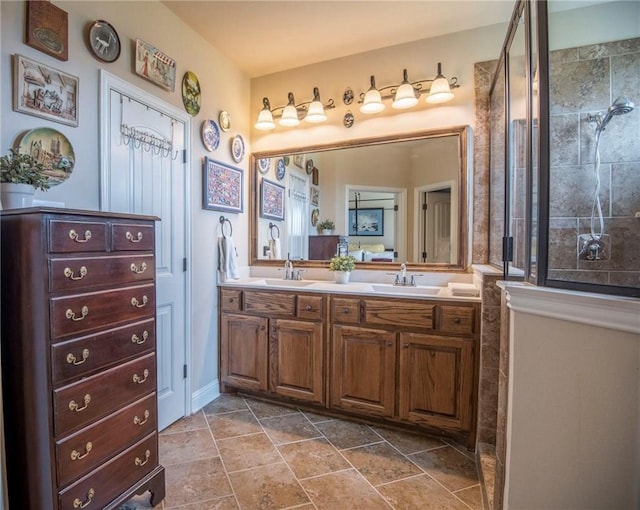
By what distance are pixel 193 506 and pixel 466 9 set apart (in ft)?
10.6

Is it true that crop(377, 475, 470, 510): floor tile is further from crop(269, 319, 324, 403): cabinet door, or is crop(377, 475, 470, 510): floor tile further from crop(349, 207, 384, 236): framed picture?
crop(349, 207, 384, 236): framed picture

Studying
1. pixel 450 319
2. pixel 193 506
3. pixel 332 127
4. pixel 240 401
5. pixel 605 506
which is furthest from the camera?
pixel 332 127

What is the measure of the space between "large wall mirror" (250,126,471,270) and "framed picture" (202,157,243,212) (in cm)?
22

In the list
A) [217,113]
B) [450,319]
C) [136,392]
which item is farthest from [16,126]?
[450,319]

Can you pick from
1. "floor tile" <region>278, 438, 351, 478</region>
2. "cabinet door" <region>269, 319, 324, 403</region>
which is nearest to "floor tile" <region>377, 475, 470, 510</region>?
"floor tile" <region>278, 438, 351, 478</region>

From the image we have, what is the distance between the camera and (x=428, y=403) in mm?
2070

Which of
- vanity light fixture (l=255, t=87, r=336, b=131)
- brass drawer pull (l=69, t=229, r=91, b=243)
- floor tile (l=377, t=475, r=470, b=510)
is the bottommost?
floor tile (l=377, t=475, r=470, b=510)

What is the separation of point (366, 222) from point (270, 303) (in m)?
1.01

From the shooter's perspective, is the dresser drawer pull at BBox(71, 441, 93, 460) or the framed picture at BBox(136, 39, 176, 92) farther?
the framed picture at BBox(136, 39, 176, 92)

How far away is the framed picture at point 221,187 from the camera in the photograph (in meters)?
2.49

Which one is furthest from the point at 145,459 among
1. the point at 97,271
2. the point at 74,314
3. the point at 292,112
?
the point at 292,112

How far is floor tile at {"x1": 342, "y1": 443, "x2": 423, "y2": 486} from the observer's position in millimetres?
1772

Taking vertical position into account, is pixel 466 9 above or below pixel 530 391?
above

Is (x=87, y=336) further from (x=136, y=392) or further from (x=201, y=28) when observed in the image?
(x=201, y=28)
